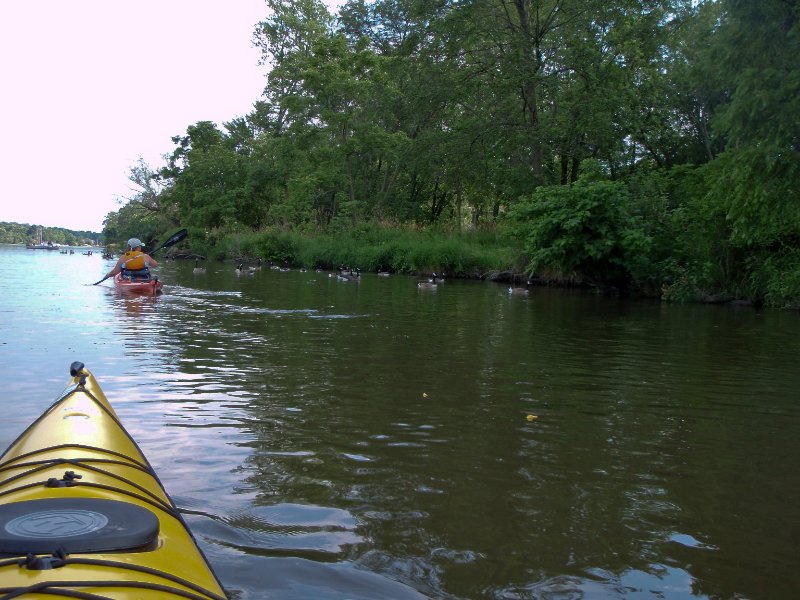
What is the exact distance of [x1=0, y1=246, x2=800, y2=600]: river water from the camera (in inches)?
142

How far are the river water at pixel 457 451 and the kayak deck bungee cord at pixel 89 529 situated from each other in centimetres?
70

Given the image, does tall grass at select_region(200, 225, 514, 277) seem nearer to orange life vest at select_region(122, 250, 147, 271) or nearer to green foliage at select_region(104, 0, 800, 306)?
green foliage at select_region(104, 0, 800, 306)

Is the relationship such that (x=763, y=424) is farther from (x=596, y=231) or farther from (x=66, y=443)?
(x=596, y=231)

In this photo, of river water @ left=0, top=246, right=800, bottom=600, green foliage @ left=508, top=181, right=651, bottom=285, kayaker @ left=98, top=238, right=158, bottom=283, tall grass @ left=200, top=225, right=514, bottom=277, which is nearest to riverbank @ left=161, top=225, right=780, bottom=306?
tall grass @ left=200, top=225, right=514, bottom=277

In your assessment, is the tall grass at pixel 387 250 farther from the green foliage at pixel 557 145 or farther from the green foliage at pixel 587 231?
the green foliage at pixel 587 231

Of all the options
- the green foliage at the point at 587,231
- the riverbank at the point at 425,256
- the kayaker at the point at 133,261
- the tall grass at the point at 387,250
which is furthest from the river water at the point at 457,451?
the tall grass at the point at 387,250

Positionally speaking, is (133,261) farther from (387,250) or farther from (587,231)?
(387,250)

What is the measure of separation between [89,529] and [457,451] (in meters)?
3.34

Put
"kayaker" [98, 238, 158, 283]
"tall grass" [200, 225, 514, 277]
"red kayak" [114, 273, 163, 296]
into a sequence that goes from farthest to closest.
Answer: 1. "tall grass" [200, 225, 514, 277]
2. "kayaker" [98, 238, 158, 283]
3. "red kayak" [114, 273, 163, 296]

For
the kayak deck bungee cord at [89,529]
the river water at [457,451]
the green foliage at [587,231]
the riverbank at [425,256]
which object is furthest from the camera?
the riverbank at [425,256]

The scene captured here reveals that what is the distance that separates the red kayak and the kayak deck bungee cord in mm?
14068

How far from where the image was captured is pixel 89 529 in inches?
96.6

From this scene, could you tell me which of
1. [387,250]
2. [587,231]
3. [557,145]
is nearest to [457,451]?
[587,231]

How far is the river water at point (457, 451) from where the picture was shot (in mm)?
3596
